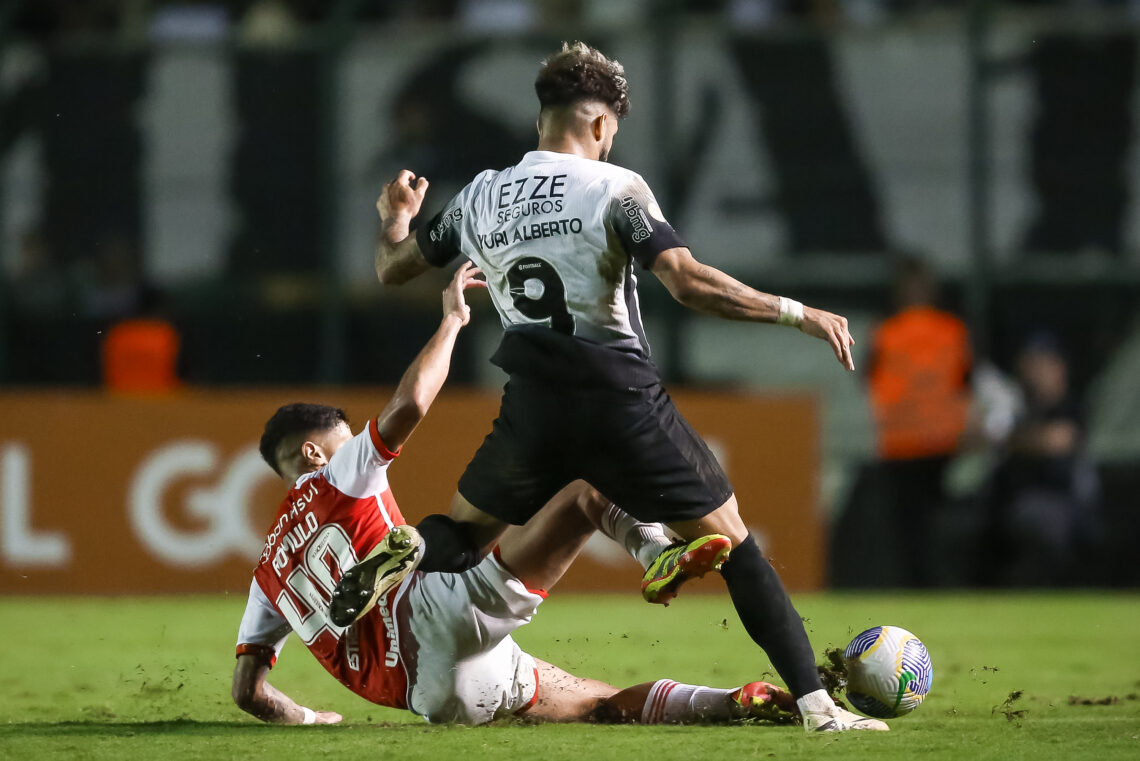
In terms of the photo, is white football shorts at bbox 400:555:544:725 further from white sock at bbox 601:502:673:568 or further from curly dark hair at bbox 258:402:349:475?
curly dark hair at bbox 258:402:349:475

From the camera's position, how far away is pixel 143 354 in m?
11.7

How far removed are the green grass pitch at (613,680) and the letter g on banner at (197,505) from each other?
33 cm

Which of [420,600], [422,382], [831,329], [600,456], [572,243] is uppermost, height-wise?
[572,243]

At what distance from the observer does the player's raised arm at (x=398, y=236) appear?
5488 millimetres

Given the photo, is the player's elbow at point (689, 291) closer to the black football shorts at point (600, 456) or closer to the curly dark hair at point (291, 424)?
the black football shorts at point (600, 456)

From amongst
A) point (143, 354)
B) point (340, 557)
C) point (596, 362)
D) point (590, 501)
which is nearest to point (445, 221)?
point (596, 362)

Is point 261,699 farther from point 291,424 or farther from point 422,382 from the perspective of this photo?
point 422,382

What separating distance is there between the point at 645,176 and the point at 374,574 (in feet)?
A: 25.3

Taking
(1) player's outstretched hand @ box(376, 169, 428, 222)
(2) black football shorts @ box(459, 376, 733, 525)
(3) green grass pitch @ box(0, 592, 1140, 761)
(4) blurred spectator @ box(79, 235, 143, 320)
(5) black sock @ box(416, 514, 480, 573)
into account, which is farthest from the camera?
(4) blurred spectator @ box(79, 235, 143, 320)

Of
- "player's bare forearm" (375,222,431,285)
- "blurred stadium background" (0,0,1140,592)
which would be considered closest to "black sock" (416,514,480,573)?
"player's bare forearm" (375,222,431,285)

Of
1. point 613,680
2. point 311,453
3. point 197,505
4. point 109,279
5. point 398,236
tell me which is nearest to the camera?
point 311,453

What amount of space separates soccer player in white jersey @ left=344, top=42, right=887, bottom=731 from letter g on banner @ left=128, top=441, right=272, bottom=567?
552 cm

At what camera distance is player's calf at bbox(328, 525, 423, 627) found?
4777 millimetres

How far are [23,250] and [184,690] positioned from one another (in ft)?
21.5
